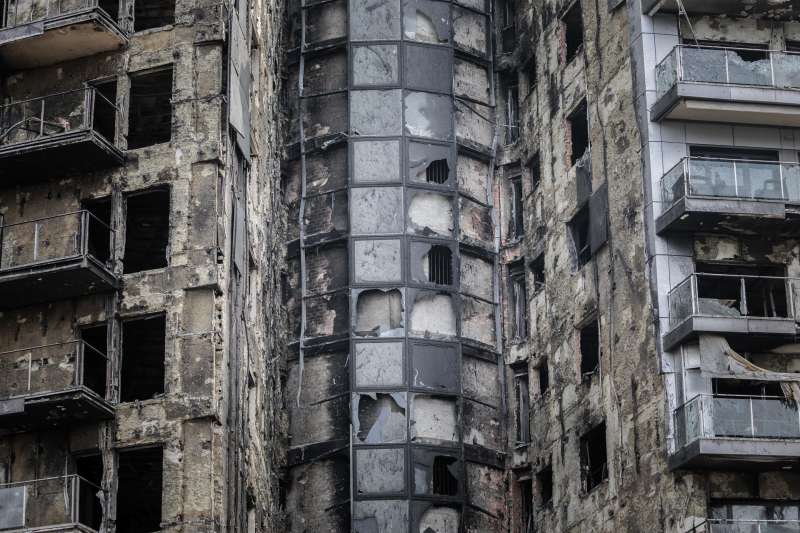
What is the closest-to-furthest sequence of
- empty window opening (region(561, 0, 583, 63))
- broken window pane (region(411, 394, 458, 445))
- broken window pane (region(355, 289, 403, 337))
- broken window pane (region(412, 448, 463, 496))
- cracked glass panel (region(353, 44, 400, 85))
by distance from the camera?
broken window pane (region(412, 448, 463, 496)), broken window pane (region(411, 394, 458, 445)), empty window opening (region(561, 0, 583, 63)), broken window pane (region(355, 289, 403, 337)), cracked glass panel (region(353, 44, 400, 85))

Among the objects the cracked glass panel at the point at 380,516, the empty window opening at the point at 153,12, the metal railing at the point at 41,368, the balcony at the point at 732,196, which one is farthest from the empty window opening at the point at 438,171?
the metal railing at the point at 41,368

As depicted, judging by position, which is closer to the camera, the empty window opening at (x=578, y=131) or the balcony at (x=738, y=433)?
the balcony at (x=738, y=433)

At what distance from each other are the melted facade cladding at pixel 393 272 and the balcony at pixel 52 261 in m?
8.99

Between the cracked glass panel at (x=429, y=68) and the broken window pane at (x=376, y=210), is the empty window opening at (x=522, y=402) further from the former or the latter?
the cracked glass panel at (x=429, y=68)

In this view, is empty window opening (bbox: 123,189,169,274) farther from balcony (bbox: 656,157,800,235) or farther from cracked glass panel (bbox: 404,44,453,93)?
balcony (bbox: 656,157,800,235)

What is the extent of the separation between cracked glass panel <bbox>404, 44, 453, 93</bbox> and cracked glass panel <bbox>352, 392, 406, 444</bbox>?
10211 mm

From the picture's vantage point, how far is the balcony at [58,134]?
1855 inches

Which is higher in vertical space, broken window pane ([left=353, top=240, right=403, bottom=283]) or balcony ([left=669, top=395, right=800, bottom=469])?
broken window pane ([left=353, top=240, right=403, bottom=283])

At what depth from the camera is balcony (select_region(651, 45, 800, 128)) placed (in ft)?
155

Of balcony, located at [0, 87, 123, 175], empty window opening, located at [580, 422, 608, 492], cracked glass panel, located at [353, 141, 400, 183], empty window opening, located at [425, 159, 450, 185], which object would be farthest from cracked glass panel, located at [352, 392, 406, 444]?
balcony, located at [0, 87, 123, 175]

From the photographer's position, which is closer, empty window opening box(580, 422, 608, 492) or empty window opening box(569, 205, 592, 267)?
empty window opening box(580, 422, 608, 492)

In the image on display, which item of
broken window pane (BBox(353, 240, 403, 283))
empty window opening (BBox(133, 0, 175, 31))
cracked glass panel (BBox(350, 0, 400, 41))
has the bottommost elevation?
broken window pane (BBox(353, 240, 403, 283))

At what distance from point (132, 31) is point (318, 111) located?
994 centimetres

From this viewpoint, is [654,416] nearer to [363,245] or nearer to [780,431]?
[780,431]
